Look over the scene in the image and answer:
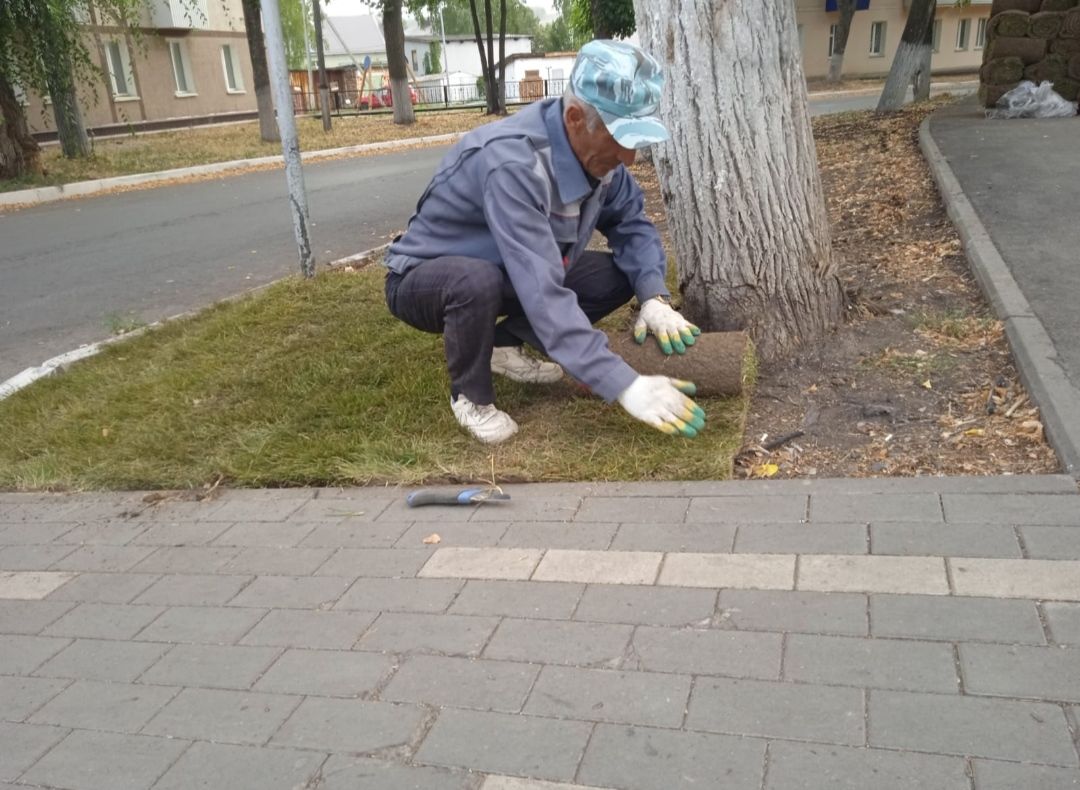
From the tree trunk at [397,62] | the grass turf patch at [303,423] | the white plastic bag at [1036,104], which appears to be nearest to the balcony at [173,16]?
the tree trunk at [397,62]

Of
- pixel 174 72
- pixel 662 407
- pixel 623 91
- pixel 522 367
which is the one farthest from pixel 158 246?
pixel 174 72

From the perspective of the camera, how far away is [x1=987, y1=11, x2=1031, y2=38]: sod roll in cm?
1264

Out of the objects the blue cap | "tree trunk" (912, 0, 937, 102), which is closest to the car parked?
"tree trunk" (912, 0, 937, 102)

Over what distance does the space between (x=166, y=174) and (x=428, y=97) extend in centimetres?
4452

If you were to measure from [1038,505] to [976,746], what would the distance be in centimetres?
119

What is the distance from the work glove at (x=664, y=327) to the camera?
3.85 m

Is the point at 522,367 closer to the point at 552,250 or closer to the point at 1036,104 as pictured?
the point at 552,250

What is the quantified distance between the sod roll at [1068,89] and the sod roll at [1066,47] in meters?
0.35

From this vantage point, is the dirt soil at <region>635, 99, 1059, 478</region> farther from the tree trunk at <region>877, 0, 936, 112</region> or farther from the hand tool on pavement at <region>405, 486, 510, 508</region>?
the tree trunk at <region>877, 0, 936, 112</region>

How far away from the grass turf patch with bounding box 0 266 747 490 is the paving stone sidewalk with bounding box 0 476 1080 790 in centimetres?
29

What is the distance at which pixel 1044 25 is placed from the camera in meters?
12.5

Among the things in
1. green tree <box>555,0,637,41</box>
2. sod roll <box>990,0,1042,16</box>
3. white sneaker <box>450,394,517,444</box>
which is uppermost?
green tree <box>555,0,637,41</box>

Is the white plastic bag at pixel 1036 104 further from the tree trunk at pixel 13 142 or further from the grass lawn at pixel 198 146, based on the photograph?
the tree trunk at pixel 13 142

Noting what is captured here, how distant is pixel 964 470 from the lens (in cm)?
327
